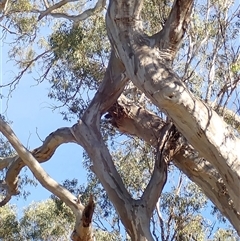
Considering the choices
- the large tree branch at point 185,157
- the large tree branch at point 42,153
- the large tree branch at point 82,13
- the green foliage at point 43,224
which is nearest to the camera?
the large tree branch at point 185,157

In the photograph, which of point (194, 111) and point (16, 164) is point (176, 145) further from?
point (16, 164)

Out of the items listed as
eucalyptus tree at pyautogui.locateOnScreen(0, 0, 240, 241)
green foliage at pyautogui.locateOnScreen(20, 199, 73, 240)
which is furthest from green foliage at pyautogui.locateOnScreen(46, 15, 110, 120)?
green foliage at pyautogui.locateOnScreen(20, 199, 73, 240)

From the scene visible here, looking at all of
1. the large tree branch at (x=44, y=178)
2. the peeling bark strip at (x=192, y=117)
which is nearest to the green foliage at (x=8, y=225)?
the large tree branch at (x=44, y=178)

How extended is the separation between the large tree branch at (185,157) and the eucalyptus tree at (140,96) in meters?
0.01

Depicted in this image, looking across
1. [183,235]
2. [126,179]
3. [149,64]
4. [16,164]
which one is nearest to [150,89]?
[149,64]

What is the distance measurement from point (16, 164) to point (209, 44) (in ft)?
9.56

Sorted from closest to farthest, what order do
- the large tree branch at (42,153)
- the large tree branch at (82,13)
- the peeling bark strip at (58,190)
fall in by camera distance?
the peeling bark strip at (58,190) < the large tree branch at (42,153) < the large tree branch at (82,13)

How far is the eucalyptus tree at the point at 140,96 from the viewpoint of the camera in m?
3.91

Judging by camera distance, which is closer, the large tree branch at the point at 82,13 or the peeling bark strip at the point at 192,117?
the peeling bark strip at the point at 192,117

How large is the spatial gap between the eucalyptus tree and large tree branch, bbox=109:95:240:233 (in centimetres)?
1

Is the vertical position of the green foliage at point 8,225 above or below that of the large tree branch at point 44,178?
above

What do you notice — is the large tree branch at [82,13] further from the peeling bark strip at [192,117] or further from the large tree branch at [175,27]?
the peeling bark strip at [192,117]

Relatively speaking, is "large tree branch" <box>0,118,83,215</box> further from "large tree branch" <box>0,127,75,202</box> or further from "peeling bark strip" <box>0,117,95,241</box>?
"large tree branch" <box>0,127,75,202</box>

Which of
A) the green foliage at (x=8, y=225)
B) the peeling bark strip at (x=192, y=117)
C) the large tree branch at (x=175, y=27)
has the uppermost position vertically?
the green foliage at (x=8, y=225)
